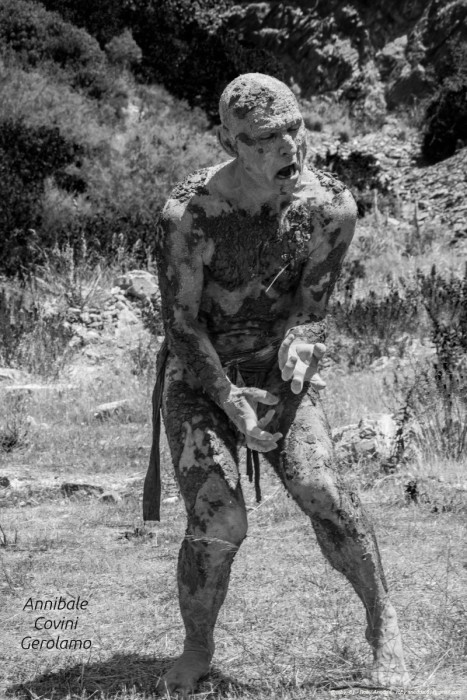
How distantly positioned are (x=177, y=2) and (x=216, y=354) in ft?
63.4

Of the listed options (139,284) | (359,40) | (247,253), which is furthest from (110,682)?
(359,40)

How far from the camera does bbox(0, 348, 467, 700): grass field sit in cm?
344

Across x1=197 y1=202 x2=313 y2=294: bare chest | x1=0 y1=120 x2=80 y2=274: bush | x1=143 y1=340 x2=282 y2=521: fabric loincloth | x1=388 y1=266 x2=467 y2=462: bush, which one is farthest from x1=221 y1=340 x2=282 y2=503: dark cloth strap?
x1=0 y1=120 x2=80 y2=274: bush

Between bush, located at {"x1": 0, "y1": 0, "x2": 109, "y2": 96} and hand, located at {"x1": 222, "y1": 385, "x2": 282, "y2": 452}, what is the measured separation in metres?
15.9

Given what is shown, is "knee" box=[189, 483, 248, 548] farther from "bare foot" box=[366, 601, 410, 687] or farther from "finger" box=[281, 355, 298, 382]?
"bare foot" box=[366, 601, 410, 687]

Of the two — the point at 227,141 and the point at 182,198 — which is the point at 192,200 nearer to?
the point at 182,198

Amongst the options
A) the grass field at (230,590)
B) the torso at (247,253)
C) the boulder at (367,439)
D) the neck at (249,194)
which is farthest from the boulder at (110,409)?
the neck at (249,194)

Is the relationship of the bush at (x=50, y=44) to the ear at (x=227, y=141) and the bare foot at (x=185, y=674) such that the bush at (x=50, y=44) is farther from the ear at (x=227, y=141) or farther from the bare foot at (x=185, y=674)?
the bare foot at (x=185, y=674)

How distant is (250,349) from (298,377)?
16.9 inches

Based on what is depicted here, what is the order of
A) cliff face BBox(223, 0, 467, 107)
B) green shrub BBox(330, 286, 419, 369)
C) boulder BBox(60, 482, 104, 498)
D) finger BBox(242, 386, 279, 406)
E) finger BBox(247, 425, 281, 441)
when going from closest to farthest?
finger BBox(247, 425, 281, 441) → finger BBox(242, 386, 279, 406) → boulder BBox(60, 482, 104, 498) → green shrub BBox(330, 286, 419, 369) → cliff face BBox(223, 0, 467, 107)

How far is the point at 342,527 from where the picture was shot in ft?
10.6

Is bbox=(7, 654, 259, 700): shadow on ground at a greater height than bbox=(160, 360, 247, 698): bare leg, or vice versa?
bbox=(160, 360, 247, 698): bare leg

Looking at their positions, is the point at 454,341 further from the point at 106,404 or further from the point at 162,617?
the point at 162,617

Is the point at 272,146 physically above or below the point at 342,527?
above
